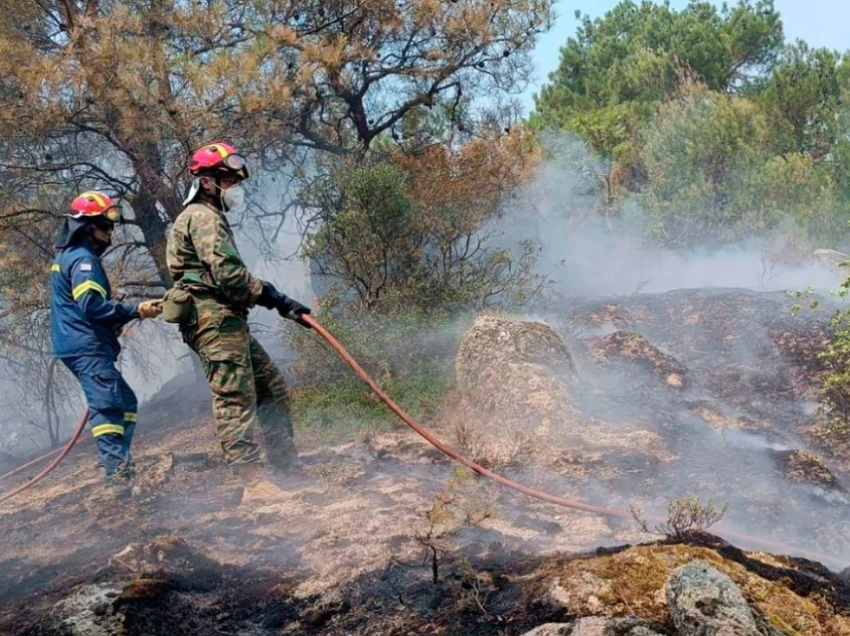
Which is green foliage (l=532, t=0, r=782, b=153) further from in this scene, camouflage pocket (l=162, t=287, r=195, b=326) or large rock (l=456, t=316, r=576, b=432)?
camouflage pocket (l=162, t=287, r=195, b=326)

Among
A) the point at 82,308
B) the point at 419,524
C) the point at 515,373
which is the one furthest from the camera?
the point at 515,373

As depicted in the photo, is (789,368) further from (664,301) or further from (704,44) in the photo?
(704,44)

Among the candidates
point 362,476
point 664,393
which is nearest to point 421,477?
point 362,476

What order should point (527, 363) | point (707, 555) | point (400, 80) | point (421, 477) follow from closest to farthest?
point (707, 555), point (421, 477), point (527, 363), point (400, 80)

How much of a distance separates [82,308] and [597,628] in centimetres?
377

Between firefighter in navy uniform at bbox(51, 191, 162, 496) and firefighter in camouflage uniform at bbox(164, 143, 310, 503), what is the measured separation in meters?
0.45

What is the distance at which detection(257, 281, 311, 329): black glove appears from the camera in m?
4.72

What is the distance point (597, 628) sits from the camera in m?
2.64

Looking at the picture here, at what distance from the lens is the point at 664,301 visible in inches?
440

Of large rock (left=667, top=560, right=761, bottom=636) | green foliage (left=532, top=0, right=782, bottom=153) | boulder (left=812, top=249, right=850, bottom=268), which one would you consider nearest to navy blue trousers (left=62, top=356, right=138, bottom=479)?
large rock (left=667, top=560, right=761, bottom=636)

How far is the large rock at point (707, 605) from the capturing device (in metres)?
2.44

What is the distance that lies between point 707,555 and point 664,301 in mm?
8479

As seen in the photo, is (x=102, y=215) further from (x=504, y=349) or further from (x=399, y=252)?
(x=399, y=252)

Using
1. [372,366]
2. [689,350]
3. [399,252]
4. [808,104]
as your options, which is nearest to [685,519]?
[372,366]
